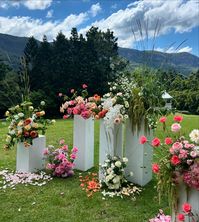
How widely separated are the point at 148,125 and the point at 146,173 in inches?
→ 25.5

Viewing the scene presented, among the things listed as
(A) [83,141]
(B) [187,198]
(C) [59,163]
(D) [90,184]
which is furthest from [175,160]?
(A) [83,141]

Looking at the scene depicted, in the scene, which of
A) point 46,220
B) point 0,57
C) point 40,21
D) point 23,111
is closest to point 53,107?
point 40,21

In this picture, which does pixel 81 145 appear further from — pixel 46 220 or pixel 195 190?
pixel 195 190

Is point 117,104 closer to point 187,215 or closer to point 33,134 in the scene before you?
point 33,134

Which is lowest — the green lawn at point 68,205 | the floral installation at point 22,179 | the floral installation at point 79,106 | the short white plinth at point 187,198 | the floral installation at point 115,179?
the green lawn at point 68,205

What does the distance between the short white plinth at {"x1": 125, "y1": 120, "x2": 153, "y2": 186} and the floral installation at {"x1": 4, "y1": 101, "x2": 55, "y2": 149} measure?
1363 millimetres

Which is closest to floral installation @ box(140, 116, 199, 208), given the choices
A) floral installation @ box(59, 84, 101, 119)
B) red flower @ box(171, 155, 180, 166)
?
red flower @ box(171, 155, 180, 166)

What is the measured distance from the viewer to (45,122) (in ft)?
15.6

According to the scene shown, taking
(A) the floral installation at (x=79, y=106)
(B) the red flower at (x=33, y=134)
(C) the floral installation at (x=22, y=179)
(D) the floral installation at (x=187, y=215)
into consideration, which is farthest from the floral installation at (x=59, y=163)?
(D) the floral installation at (x=187, y=215)

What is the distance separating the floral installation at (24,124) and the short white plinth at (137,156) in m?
1.36

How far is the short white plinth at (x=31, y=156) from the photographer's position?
4477 millimetres

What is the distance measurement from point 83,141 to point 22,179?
1003mm

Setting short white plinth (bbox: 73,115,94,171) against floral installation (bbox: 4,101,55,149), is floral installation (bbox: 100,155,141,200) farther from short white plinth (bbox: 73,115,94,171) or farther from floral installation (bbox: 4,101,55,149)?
floral installation (bbox: 4,101,55,149)

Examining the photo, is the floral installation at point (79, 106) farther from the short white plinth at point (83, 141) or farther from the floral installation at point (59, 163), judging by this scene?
the floral installation at point (59, 163)
